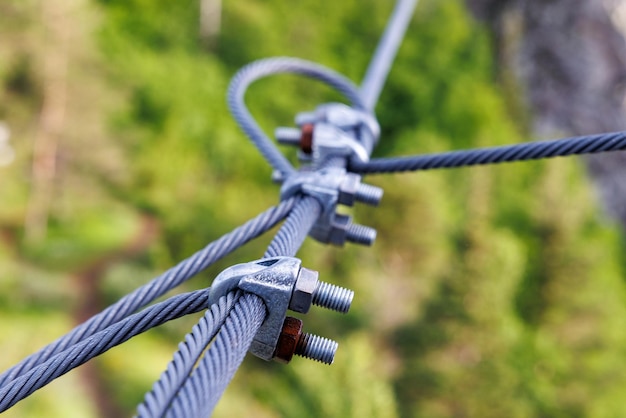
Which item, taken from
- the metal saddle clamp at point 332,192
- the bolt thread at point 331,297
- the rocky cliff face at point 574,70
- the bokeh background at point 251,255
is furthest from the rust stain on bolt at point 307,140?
the rocky cliff face at point 574,70

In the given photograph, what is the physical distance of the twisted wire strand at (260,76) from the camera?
78cm

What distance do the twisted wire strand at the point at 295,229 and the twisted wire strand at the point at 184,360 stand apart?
0.25 ft

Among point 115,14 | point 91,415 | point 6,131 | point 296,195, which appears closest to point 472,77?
point 115,14

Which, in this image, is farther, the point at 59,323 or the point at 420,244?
the point at 420,244

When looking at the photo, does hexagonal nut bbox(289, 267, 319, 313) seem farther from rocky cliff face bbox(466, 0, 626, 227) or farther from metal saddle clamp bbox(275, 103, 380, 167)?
rocky cliff face bbox(466, 0, 626, 227)

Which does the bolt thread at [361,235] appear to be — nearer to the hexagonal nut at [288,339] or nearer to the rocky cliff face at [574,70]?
the hexagonal nut at [288,339]

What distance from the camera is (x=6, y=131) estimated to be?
4.38 m

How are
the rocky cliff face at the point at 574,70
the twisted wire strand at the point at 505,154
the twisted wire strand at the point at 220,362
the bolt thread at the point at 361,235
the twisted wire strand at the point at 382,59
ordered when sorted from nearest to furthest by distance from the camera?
the twisted wire strand at the point at 220,362, the twisted wire strand at the point at 505,154, the bolt thread at the point at 361,235, the twisted wire strand at the point at 382,59, the rocky cliff face at the point at 574,70

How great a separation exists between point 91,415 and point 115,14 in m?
5.57

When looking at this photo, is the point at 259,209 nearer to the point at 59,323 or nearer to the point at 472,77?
the point at 59,323

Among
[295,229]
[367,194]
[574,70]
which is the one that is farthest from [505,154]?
[574,70]

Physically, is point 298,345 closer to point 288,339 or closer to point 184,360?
point 288,339

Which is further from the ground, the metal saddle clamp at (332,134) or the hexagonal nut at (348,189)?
the metal saddle clamp at (332,134)

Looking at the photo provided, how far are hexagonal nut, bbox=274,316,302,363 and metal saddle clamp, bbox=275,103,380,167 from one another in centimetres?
32
